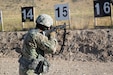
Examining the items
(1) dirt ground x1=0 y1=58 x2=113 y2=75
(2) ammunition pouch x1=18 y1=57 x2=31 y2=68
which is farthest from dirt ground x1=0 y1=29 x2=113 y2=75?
(2) ammunition pouch x1=18 y1=57 x2=31 y2=68

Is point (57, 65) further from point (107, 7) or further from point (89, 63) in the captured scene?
point (107, 7)

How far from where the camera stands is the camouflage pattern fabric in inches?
229

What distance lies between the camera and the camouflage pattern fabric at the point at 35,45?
19.1ft

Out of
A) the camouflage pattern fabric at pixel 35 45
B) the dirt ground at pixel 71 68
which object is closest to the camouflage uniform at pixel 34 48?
the camouflage pattern fabric at pixel 35 45

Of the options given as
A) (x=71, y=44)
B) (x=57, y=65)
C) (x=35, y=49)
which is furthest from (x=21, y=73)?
(x=71, y=44)

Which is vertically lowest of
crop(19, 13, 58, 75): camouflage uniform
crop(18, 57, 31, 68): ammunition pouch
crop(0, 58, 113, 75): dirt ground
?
crop(0, 58, 113, 75): dirt ground

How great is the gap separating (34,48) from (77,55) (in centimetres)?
774

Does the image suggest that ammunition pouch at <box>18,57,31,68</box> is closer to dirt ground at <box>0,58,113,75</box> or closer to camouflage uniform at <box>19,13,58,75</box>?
camouflage uniform at <box>19,13,58,75</box>

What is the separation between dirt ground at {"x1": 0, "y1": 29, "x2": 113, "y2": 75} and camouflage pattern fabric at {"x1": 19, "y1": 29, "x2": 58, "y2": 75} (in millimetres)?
5274

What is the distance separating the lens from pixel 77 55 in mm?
13578

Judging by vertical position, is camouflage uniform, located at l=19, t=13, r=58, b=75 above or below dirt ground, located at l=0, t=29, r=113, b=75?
above

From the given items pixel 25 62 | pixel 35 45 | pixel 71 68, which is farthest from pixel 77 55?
pixel 35 45

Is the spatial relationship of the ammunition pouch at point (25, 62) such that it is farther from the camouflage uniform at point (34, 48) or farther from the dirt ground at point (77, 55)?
the dirt ground at point (77, 55)

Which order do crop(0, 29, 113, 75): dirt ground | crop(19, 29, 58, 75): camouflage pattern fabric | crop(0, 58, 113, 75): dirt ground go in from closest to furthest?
crop(19, 29, 58, 75): camouflage pattern fabric → crop(0, 58, 113, 75): dirt ground → crop(0, 29, 113, 75): dirt ground
